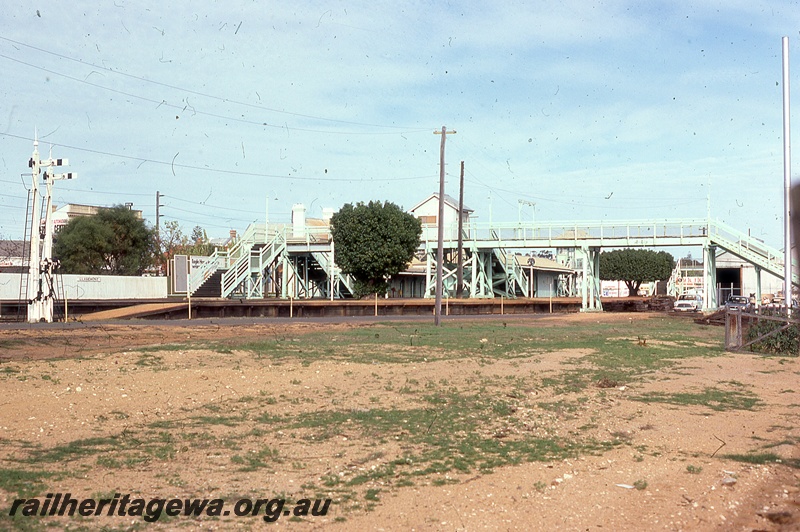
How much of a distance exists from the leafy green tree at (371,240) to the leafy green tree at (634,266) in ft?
185

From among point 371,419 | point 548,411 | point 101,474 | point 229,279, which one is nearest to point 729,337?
point 548,411

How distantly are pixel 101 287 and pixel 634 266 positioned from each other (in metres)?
77.7

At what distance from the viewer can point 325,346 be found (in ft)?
78.6

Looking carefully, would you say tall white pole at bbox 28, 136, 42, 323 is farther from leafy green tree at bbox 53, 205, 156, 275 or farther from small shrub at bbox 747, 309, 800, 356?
leafy green tree at bbox 53, 205, 156, 275

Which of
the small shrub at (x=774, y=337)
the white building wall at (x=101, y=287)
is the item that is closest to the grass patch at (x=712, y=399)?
the small shrub at (x=774, y=337)

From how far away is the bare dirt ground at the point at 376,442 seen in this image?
26.4ft

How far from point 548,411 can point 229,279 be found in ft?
158

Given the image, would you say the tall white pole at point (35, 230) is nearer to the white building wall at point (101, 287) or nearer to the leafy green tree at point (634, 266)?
the white building wall at point (101, 287)

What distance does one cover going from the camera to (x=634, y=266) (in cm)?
11494

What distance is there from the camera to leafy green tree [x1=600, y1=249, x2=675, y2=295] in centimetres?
11494

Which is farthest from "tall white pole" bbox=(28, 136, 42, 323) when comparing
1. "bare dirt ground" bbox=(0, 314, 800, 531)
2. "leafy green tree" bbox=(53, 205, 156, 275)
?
"leafy green tree" bbox=(53, 205, 156, 275)

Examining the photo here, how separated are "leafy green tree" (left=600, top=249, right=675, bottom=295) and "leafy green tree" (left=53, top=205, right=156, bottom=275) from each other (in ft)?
203

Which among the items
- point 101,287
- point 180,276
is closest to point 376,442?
point 101,287

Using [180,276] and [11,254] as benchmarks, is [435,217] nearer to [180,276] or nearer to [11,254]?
[180,276]
